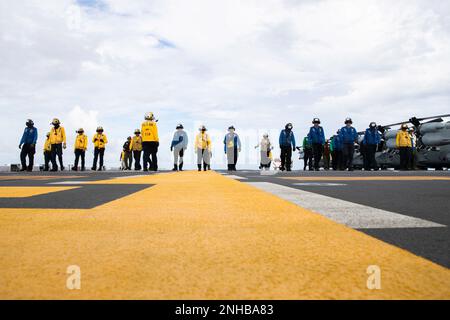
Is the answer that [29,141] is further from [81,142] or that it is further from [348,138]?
[348,138]

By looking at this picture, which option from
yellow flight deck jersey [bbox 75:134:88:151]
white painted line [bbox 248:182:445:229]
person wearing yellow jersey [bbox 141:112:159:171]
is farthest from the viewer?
yellow flight deck jersey [bbox 75:134:88:151]

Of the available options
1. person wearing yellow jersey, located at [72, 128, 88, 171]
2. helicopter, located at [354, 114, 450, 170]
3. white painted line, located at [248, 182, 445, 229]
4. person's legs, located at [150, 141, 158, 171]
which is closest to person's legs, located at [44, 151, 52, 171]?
person wearing yellow jersey, located at [72, 128, 88, 171]

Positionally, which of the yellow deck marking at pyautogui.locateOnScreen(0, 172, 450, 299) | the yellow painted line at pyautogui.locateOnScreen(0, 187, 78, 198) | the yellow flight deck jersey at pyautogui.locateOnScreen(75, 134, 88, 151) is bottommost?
the yellow painted line at pyautogui.locateOnScreen(0, 187, 78, 198)

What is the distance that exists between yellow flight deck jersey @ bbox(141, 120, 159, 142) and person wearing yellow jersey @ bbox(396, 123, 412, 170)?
9.98 m

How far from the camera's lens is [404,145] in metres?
19.4

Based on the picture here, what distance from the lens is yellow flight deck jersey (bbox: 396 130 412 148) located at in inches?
755

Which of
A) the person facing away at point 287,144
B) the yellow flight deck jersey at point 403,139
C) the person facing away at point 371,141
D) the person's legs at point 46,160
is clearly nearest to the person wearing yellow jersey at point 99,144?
the person's legs at point 46,160

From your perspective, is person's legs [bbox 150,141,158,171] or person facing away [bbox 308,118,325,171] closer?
person's legs [bbox 150,141,158,171]

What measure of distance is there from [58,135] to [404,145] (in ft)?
46.9

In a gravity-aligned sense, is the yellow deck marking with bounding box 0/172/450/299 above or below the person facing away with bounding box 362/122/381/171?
below

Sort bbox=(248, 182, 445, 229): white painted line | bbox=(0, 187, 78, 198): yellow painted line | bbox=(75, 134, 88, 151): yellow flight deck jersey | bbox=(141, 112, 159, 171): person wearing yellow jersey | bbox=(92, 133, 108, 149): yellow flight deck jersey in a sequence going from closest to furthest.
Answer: bbox=(248, 182, 445, 229): white painted line
bbox=(0, 187, 78, 198): yellow painted line
bbox=(141, 112, 159, 171): person wearing yellow jersey
bbox=(75, 134, 88, 151): yellow flight deck jersey
bbox=(92, 133, 108, 149): yellow flight deck jersey

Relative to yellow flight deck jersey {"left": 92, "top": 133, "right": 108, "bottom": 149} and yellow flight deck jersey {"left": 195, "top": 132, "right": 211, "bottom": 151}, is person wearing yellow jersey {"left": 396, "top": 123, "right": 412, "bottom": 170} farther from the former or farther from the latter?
yellow flight deck jersey {"left": 92, "top": 133, "right": 108, "bottom": 149}

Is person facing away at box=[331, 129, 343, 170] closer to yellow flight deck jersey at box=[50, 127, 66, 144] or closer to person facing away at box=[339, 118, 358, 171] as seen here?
person facing away at box=[339, 118, 358, 171]

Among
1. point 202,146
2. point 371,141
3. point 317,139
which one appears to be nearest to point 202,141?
point 202,146
